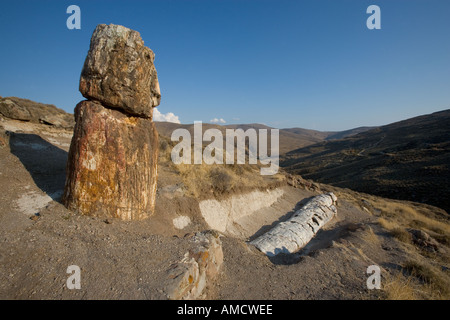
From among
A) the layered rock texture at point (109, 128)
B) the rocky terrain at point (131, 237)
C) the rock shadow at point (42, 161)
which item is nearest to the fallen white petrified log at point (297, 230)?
the rocky terrain at point (131, 237)

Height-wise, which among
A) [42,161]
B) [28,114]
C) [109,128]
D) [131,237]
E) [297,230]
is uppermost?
[28,114]

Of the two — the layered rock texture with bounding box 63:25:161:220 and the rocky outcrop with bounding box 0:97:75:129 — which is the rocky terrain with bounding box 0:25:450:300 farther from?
the rocky outcrop with bounding box 0:97:75:129

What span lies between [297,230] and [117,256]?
7.30m

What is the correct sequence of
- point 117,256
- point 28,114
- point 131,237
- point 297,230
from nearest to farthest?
point 117,256
point 131,237
point 297,230
point 28,114

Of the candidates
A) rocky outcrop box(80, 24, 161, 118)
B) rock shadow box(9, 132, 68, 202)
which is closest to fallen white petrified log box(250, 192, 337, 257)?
rocky outcrop box(80, 24, 161, 118)

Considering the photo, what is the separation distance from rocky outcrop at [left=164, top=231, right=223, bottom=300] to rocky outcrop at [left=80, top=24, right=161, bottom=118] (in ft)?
12.4

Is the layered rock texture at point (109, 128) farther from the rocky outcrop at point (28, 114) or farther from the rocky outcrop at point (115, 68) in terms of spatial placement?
the rocky outcrop at point (28, 114)

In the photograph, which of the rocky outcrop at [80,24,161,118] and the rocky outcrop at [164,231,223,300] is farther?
the rocky outcrop at [80,24,161,118]

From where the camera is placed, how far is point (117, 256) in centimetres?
371

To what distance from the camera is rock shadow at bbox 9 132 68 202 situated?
5945mm

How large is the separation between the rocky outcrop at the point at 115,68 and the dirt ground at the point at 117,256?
2.94 metres

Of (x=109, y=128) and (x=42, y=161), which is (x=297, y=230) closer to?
(x=109, y=128)

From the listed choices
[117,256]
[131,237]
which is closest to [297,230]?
[131,237]
